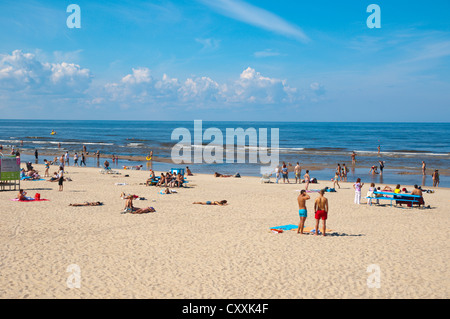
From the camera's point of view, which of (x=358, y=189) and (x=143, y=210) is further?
(x=358, y=189)

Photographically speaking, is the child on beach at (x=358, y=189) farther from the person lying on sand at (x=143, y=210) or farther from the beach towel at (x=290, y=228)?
the person lying on sand at (x=143, y=210)

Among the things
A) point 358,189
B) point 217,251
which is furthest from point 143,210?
point 358,189

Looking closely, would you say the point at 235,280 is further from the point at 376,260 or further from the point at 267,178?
the point at 267,178

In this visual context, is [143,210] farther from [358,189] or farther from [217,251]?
[358,189]

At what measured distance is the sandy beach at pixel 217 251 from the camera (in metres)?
7.71

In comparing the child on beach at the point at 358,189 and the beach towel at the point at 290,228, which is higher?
the child on beach at the point at 358,189

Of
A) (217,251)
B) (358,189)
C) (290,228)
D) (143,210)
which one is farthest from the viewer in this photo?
(358,189)

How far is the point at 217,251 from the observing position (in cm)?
1020

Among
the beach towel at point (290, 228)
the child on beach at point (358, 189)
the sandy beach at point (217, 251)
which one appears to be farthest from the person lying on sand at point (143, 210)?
the child on beach at point (358, 189)

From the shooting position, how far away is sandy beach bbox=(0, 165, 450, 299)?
7.71 metres

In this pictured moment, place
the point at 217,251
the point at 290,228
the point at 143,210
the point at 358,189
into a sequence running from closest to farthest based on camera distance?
the point at 217,251 → the point at 290,228 → the point at 143,210 → the point at 358,189

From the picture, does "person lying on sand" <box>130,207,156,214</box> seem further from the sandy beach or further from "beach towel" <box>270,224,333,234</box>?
"beach towel" <box>270,224,333,234</box>

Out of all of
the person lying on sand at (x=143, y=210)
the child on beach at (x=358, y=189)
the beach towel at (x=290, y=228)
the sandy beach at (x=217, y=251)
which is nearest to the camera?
the sandy beach at (x=217, y=251)
